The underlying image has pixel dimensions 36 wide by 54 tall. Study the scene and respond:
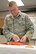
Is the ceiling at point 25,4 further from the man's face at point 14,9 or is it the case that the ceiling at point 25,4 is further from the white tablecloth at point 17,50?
the white tablecloth at point 17,50

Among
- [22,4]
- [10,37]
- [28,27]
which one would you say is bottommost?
[10,37]

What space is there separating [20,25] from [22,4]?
1.58m

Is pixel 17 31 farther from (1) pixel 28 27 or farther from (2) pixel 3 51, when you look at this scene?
(2) pixel 3 51

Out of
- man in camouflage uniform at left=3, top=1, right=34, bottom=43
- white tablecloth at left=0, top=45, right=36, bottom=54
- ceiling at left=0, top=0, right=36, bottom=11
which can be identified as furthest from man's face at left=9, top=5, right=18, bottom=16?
ceiling at left=0, top=0, right=36, bottom=11

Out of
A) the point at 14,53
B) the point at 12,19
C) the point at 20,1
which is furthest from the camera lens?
the point at 20,1

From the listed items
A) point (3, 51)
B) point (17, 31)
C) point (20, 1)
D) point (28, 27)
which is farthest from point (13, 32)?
point (20, 1)

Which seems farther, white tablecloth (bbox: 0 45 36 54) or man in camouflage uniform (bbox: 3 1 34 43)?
man in camouflage uniform (bbox: 3 1 34 43)

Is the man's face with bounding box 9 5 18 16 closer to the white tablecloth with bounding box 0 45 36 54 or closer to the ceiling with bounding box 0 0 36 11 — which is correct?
the white tablecloth with bounding box 0 45 36 54

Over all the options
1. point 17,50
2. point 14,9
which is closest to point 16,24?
point 14,9

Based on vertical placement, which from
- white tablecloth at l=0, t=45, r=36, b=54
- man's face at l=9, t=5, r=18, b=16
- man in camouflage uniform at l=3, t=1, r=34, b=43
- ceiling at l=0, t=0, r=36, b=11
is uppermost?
ceiling at l=0, t=0, r=36, b=11

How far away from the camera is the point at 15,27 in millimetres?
1902

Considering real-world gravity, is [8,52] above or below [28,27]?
below

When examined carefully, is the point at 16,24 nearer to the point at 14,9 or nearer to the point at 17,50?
the point at 14,9

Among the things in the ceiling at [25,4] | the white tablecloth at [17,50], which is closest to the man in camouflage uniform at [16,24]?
the white tablecloth at [17,50]
